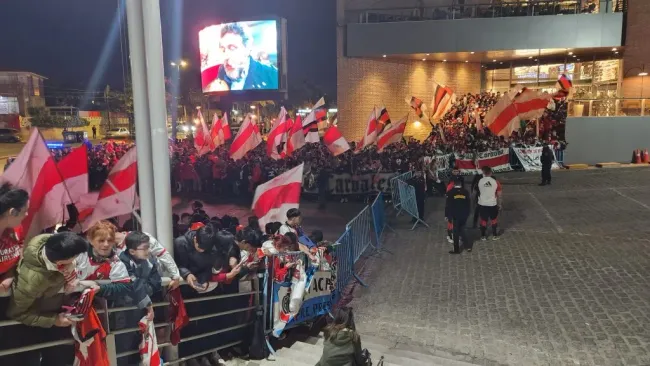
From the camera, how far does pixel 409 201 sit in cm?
1336

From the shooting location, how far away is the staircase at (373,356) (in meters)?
5.43

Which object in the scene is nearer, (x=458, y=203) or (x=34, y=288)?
(x=34, y=288)

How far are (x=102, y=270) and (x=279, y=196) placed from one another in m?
2.73

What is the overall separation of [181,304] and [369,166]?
12.8 metres

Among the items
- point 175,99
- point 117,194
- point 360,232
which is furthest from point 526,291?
point 175,99

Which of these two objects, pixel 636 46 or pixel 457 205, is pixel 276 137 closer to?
pixel 457 205

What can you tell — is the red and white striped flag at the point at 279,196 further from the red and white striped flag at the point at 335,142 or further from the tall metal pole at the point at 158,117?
the red and white striped flag at the point at 335,142

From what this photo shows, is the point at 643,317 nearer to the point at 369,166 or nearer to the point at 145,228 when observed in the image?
the point at 145,228

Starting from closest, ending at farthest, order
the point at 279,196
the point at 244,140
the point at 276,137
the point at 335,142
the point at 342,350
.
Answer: the point at 342,350, the point at 279,196, the point at 244,140, the point at 276,137, the point at 335,142

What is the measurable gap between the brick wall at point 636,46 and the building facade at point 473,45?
5cm

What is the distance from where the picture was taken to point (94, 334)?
12.4ft

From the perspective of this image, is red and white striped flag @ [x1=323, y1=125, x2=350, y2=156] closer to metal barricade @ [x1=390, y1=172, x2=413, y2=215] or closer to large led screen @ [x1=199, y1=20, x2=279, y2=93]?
metal barricade @ [x1=390, y1=172, x2=413, y2=215]

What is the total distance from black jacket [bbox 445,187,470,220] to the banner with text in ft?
32.8

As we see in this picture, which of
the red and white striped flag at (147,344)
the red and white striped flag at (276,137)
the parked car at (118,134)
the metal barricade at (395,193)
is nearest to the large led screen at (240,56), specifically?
the red and white striped flag at (276,137)
